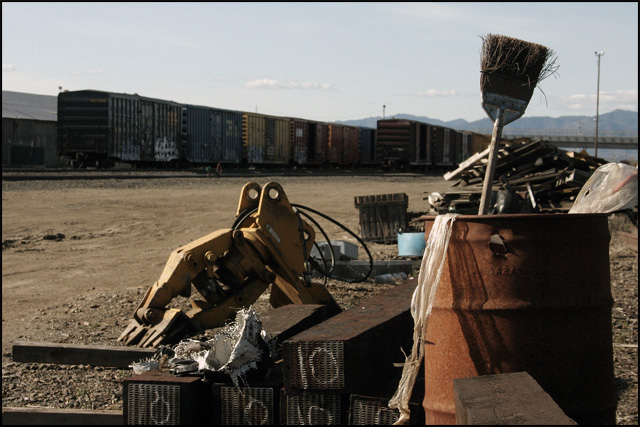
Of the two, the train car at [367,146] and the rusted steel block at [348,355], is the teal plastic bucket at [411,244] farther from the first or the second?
the train car at [367,146]

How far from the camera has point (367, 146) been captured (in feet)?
192

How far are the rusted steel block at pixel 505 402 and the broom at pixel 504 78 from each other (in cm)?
106

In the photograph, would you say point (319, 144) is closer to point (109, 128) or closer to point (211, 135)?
point (211, 135)

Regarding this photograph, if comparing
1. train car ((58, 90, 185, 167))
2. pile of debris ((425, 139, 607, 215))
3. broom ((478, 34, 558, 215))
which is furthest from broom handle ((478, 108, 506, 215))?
train car ((58, 90, 185, 167))

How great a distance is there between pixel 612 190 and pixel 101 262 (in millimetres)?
10284

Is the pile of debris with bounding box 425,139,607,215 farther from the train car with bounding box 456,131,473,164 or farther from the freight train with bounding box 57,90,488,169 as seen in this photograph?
the train car with bounding box 456,131,473,164

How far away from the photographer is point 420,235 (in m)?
11.3

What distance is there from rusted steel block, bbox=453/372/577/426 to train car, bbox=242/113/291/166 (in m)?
40.8

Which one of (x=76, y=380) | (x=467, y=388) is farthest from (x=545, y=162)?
(x=467, y=388)

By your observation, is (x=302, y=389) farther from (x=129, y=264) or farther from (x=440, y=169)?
(x=440, y=169)

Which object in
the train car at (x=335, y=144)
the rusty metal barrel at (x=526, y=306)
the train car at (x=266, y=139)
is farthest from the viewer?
the train car at (x=335, y=144)

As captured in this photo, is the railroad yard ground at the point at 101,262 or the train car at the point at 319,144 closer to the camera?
the railroad yard ground at the point at 101,262

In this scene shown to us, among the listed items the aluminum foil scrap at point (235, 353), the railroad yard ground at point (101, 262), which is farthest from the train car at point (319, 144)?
the aluminum foil scrap at point (235, 353)

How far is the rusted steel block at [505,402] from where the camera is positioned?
2.85 meters
